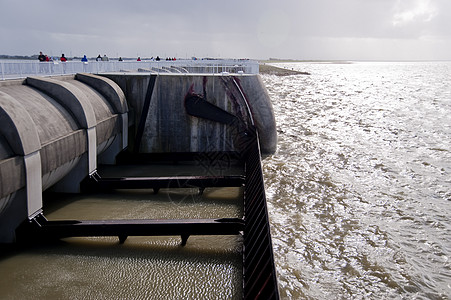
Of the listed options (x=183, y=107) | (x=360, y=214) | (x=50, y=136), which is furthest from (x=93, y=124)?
(x=360, y=214)

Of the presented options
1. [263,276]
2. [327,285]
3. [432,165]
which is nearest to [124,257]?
[263,276]

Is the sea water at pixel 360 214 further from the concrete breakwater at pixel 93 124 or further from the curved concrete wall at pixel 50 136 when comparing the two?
the curved concrete wall at pixel 50 136

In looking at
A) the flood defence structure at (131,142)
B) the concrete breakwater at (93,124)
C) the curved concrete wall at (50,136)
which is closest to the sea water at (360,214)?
the flood defence structure at (131,142)

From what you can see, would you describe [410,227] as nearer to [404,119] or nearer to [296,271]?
[296,271]

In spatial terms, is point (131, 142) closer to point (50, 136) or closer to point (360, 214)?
point (50, 136)

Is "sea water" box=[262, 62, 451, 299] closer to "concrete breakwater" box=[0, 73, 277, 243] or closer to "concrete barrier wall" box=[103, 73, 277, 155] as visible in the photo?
"concrete barrier wall" box=[103, 73, 277, 155]

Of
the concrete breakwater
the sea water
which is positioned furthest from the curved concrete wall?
the sea water
